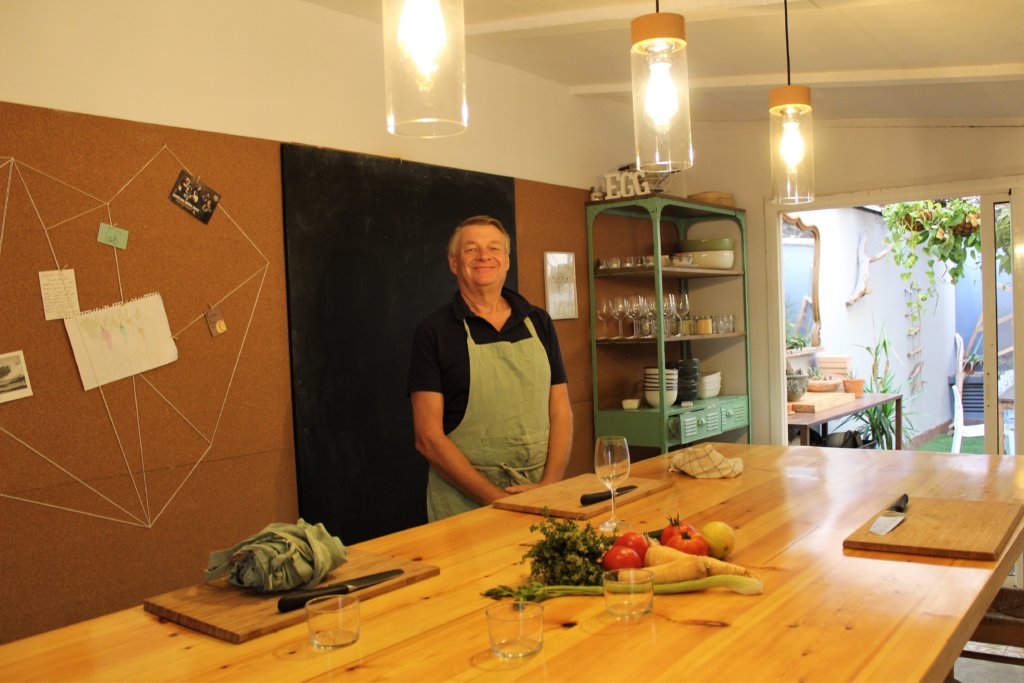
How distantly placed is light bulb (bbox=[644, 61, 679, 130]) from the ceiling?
4.72 ft

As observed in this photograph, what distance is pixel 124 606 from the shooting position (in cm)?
280

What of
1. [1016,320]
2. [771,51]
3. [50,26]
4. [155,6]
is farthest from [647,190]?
[50,26]

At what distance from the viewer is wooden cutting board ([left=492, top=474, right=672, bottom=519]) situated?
213 cm

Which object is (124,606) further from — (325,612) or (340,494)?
(325,612)

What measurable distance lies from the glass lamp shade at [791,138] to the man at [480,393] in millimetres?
918

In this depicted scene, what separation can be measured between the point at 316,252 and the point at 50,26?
1.15 m

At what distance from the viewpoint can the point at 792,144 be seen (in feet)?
8.23

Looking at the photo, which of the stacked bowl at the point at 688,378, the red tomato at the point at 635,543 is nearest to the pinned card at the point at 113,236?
the red tomato at the point at 635,543

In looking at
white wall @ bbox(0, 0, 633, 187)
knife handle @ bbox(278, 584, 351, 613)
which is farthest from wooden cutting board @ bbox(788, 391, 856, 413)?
knife handle @ bbox(278, 584, 351, 613)

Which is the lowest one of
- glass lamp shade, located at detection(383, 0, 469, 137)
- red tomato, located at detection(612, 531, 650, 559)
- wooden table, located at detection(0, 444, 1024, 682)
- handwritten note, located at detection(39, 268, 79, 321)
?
wooden table, located at detection(0, 444, 1024, 682)

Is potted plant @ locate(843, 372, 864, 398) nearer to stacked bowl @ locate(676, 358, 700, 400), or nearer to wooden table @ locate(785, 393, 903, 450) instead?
wooden table @ locate(785, 393, 903, 450)

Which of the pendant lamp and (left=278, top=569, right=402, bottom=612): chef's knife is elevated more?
the pendant lamp

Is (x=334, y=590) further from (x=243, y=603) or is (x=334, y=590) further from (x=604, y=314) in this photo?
(x=604, y=314)

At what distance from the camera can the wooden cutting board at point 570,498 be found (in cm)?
213
